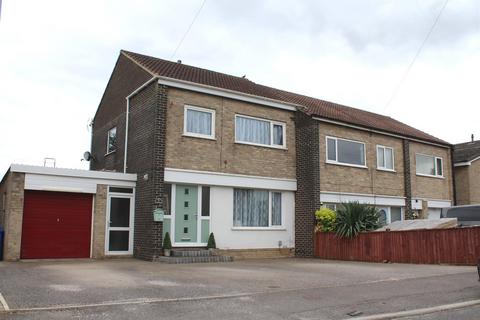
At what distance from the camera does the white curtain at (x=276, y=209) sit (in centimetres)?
1961

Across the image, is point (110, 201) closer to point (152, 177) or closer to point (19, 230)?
point (152, 177)

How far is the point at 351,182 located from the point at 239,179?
570 cm

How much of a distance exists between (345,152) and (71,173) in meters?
11.5

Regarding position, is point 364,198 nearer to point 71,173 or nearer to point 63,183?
point 71,173

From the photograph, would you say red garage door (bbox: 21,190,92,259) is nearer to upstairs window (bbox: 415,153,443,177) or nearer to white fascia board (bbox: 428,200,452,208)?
upstairs window (bbox: 415,153,443,177)

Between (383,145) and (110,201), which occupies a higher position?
(383,145)

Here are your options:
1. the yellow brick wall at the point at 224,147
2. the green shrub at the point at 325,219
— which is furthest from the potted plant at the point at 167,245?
the green shrub at the point at 325,219

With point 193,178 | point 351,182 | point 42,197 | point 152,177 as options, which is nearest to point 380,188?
point 351,182

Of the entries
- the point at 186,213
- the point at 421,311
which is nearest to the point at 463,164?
the point at 186,213

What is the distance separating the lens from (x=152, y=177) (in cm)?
1639

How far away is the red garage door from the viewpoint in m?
15.6

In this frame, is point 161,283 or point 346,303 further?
point 161,283

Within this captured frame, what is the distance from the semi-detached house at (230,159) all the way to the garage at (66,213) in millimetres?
448

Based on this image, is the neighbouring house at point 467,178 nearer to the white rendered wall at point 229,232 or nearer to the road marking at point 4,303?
the white rendered wall at point 229,232
